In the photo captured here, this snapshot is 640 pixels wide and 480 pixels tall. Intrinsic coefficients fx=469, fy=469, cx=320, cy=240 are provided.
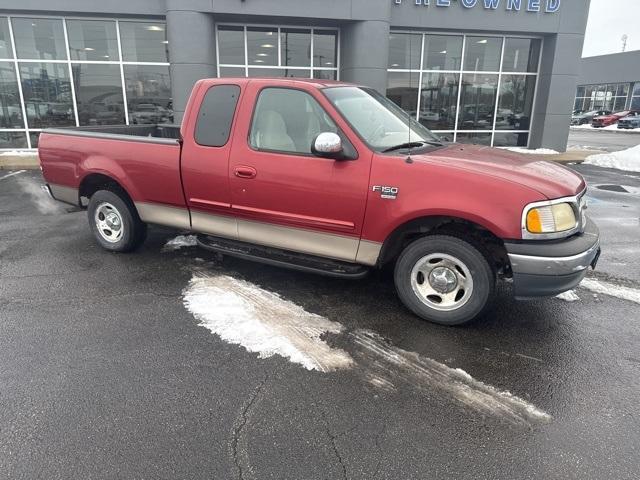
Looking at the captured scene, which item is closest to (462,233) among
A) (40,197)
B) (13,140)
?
(40,197)

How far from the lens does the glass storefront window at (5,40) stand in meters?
14.1

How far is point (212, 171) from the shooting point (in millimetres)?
4621

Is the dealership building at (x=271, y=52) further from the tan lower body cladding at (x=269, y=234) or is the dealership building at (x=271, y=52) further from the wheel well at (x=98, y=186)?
the tan lower body cladding at (x=269, y=234)

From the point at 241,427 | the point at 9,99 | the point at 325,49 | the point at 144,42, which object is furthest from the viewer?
→ the point at 325,49

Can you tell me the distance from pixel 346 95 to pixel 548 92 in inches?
538

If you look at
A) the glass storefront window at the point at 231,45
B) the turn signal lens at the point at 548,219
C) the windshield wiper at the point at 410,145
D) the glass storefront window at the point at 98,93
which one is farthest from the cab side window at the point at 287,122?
the glass storefront window at the point at 98,93

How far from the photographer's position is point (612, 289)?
4812 millimetres

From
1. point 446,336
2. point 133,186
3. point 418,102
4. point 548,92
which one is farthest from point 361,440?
point 548,92

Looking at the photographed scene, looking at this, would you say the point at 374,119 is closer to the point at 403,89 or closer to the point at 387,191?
the point at 387,191

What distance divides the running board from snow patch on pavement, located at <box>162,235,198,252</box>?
117 centimetres

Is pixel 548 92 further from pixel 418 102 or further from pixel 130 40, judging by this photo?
pixel 130 40

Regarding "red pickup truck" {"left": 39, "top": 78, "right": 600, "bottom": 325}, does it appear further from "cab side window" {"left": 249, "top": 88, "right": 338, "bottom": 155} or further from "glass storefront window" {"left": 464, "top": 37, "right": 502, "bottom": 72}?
"glass storefront window" {"left": 464, "top": 37, "right": 502, "bottom": 72}

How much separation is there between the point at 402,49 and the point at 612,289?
12484mm

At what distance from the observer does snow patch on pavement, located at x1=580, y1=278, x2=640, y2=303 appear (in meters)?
4.64
